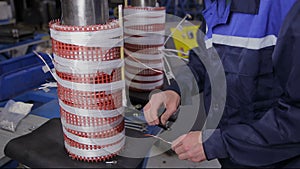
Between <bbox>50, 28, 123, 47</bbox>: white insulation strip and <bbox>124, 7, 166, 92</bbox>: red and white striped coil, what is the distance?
1.98 ft

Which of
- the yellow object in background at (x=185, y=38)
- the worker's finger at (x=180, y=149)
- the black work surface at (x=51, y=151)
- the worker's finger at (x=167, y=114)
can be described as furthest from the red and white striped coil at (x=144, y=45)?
the yellow object in background at (x=185, y=38)

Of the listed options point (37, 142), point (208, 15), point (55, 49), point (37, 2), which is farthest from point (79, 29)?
point (37, 2)

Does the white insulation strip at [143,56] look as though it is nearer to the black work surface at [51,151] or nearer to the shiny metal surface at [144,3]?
the shiny metal surface at [144,3]

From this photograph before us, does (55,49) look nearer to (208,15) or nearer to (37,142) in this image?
(37,142)

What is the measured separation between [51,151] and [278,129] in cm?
56

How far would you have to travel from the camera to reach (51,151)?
735 millimetres

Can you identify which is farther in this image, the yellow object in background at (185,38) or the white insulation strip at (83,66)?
the yellow object in background at (185,38)

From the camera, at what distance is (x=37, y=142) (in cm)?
77

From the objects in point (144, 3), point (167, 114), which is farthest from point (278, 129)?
point (144, 3)

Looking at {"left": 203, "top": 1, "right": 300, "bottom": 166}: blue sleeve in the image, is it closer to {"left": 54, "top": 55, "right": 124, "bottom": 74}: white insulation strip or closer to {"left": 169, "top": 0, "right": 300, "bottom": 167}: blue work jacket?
{"left": 169, "top": 0, "right": 300, "bottom": 167}: blue work jacket

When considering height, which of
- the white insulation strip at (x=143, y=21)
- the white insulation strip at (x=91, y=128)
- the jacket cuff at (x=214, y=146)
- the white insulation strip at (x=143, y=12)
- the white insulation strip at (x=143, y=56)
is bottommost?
the jacket cuff at (x=214, y=146)

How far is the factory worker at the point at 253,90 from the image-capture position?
61 centimetres

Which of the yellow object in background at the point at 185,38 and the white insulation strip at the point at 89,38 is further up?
the white insulation strip at the point at 89,38

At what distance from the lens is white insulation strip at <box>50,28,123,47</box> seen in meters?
0.63
